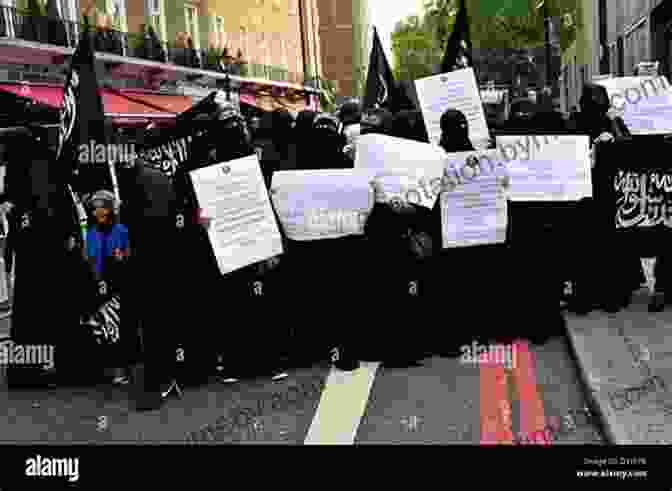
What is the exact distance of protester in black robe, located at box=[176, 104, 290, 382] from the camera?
6.25 m

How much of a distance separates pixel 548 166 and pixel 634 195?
74 cm

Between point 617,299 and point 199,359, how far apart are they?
323cm

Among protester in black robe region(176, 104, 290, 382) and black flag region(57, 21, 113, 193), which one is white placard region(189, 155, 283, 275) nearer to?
protester in black robe region(176, 104, 290, 382)

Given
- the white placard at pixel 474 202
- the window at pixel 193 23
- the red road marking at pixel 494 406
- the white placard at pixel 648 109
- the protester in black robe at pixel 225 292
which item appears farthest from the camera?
the window at pixel 193 23

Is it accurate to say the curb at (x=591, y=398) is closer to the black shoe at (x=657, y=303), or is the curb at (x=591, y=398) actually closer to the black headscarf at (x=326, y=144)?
the black shoe at (x=657, y=303)

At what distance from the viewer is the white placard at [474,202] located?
22.5ft

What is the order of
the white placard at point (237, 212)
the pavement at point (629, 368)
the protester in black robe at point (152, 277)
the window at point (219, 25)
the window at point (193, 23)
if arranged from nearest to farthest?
the pavement at point (629, 368) → the protester in black robe at point (152, 277) → the white placard at point (237, 212) → the window at point (193, 23) → the window at point (219, 25)

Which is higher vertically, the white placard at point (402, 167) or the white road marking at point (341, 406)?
the white placard at point (402, 167)

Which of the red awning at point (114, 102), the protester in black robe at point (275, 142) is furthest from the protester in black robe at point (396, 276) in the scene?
the red awning at point (114, 102)

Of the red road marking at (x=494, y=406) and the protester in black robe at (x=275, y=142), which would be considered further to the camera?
the protester in black robe at (x=275, y=142)

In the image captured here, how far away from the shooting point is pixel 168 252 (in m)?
6.12

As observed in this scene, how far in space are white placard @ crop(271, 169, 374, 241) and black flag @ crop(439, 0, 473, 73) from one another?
8.07ft

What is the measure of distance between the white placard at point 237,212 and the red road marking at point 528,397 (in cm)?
182
